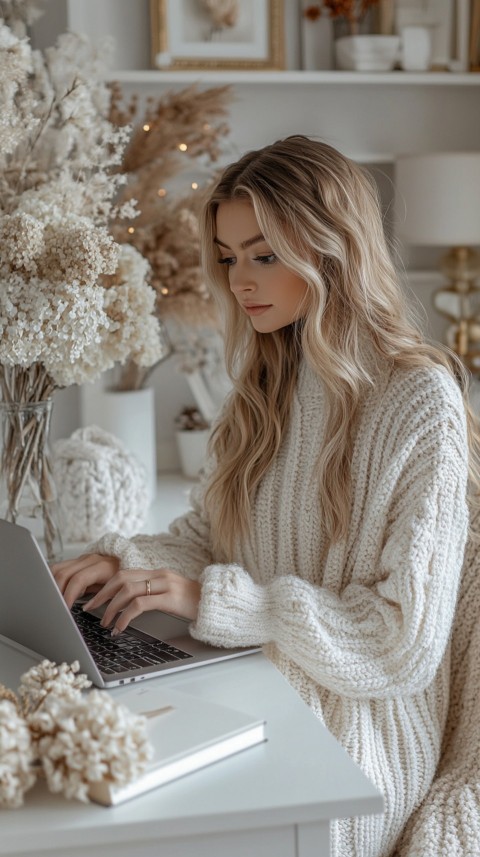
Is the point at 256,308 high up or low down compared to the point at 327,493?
up

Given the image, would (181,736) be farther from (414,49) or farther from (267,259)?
(414,49)

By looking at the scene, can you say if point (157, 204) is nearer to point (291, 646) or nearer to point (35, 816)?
point (291, 646)

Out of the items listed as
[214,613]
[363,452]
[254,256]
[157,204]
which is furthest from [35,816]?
[157,204]

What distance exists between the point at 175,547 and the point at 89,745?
0.72 meters

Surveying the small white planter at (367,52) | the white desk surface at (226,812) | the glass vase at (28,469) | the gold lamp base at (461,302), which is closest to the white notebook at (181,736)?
the white desk surface at (226,812)

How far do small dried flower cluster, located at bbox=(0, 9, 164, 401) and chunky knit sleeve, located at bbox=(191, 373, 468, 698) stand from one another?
0.38 m

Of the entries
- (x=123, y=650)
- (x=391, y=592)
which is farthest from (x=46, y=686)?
(x=391, y=592)

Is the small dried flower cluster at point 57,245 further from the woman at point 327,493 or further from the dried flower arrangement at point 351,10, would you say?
the dried flower arrangement at point 351,10

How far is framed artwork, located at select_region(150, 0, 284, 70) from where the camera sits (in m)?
2.68

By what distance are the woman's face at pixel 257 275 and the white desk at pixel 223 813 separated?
2.05ft

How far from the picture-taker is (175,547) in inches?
60.0

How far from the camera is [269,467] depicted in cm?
148

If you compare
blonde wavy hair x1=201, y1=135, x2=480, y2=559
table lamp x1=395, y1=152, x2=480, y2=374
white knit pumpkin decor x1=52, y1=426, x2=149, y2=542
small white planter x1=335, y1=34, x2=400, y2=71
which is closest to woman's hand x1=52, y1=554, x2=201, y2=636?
blonde wavy hair x1=201, y1=135, x2=480, y2=559

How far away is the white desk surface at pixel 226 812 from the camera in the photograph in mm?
827
